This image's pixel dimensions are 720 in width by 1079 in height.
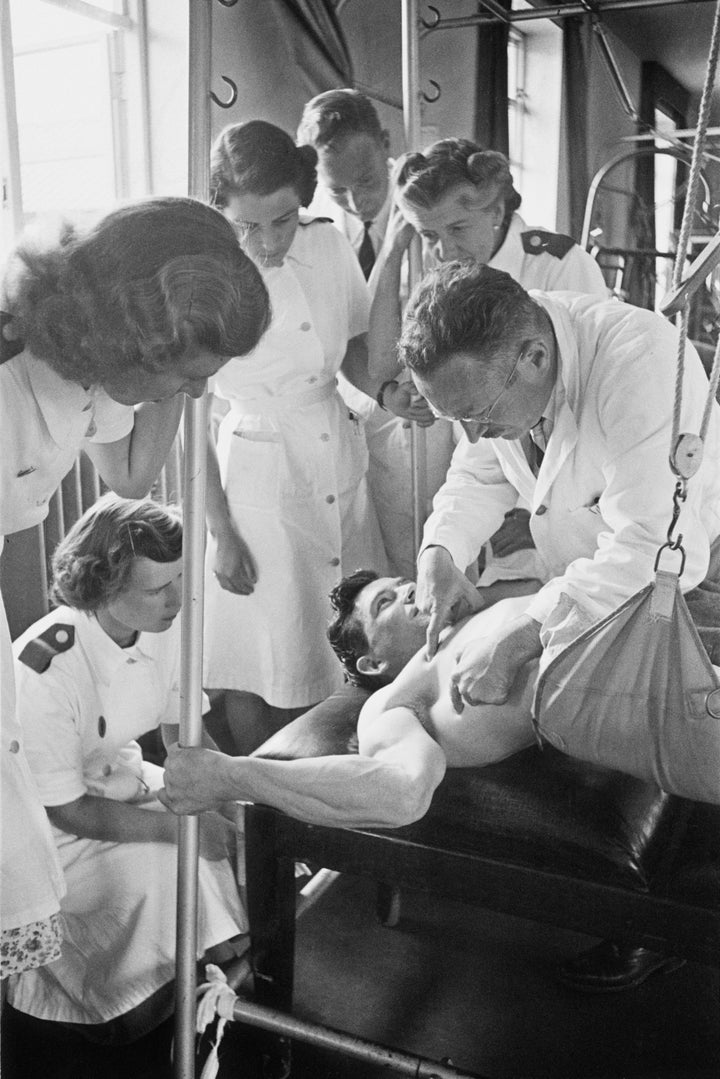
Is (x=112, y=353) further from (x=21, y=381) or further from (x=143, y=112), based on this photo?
(x=143, y=112)

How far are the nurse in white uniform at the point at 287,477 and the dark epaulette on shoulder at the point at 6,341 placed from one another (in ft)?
2.92

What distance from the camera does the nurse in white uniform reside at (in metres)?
2.19

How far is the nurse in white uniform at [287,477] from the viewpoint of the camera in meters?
2.19

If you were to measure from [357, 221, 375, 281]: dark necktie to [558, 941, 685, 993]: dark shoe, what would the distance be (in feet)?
5.17

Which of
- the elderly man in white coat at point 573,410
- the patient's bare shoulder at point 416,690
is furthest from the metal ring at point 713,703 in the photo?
the patient's bare shoulder at point 416,690

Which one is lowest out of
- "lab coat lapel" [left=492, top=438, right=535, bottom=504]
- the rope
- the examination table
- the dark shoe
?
the dark shoe

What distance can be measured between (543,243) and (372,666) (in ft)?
3.08

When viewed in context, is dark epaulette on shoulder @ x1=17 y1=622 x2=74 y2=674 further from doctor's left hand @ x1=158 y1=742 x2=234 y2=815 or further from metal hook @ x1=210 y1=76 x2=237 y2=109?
metal hook @ x1=210 y1=76 x2=237 y2=109

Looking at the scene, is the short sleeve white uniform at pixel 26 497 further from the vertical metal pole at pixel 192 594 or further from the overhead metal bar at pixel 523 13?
the overhead metal bar at pixel 523 13

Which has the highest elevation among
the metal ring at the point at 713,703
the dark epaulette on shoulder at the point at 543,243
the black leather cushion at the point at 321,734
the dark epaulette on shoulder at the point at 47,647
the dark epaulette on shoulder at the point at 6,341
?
the dark epaulette on shoulder at the point at 543,243

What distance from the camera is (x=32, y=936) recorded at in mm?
1414

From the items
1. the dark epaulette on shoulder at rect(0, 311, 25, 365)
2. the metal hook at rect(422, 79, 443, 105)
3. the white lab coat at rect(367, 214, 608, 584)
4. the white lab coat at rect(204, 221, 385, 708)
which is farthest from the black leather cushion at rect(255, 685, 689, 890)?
the metal hook at rect(422, 79, 443, 105)

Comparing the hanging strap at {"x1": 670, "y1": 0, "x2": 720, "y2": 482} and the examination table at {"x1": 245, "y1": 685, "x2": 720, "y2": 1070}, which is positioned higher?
the hanging strap at {"x1": 670, "y1": 0, "x2": 720, "y2": 482}

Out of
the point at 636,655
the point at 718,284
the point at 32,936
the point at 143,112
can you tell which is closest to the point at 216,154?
the point at 143,112
